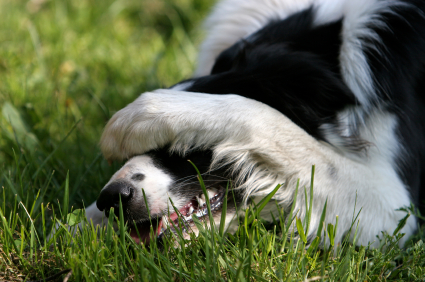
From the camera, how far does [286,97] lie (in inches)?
67.3

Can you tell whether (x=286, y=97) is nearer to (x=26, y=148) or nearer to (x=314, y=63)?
(x=314, y=63)

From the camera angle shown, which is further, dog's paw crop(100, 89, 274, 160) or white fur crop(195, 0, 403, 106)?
white fur crop(195, 0, 403, 106)

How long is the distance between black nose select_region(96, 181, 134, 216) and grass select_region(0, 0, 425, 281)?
11 cm

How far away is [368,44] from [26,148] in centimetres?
165

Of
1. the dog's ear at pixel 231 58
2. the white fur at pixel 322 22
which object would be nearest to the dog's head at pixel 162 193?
the dog's ear at pixel 231 58

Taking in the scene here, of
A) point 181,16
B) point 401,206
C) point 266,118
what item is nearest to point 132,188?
point 266,118

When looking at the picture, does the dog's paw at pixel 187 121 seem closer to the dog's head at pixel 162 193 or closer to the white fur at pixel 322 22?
the dog's head at pixel 162 193

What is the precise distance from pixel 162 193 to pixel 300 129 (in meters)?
0.54

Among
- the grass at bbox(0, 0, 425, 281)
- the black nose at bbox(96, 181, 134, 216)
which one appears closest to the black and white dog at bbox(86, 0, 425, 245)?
the black nose at bbox(96, 181, 134, 216)

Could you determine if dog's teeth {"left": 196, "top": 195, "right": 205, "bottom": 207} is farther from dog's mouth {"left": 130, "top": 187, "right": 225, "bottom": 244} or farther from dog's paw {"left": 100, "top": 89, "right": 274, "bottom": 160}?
dog's paw {"left": 100, "top": 89, "right": 274, "bottom": 160}

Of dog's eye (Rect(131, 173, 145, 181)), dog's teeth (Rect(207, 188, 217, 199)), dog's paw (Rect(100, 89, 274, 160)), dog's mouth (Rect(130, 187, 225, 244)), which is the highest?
dog's paw (Rect(100, 89, 274, 160))

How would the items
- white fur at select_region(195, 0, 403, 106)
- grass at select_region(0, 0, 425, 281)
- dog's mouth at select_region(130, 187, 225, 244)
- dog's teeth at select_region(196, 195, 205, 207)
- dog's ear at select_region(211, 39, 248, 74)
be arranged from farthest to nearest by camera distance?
1. dog's ear at select_region(211, 39, 248, 74)
2. white fur at select_region(195, 0, 403, 106)
3. dog's teeth at select_region(196, 195, 205, 207)
4. dog's mouth at select_region(130, 187, 225, 244)
5. grass at select_region(0, 0, 425, 281)

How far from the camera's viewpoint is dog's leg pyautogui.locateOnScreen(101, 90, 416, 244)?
159 centimetres

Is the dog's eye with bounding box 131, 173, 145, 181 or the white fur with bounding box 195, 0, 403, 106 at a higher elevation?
the white fur with bounding box 195, 0, 403, 106
